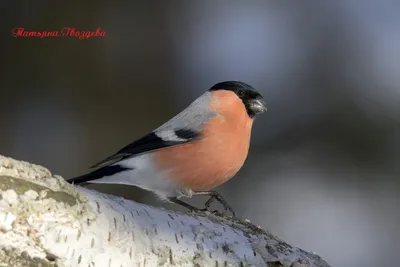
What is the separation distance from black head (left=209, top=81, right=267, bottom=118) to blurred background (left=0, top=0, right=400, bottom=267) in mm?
1252

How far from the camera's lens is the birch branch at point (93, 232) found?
96 centimetres

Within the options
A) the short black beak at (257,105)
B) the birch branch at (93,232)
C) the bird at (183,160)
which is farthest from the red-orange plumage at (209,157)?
the birch branch at (93,232)

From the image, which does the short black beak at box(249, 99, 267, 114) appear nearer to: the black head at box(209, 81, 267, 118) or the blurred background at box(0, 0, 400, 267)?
the black head at box(209, 81, 267, 118)

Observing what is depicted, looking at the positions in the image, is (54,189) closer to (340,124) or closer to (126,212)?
(126,212)

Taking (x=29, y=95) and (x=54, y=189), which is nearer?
(x=54, y=189)

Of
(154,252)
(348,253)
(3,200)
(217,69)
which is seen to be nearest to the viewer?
(3,200)

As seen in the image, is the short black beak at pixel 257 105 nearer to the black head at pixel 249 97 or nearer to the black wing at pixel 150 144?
the black head at pixel 249 97

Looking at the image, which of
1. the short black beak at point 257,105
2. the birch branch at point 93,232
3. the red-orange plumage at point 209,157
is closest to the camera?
the birch branch at point 93,232

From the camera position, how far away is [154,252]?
110 cm

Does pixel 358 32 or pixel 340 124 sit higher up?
pixel 358 32

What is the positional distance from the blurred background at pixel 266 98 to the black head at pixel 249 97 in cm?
125

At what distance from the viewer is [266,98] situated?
376 centimetres

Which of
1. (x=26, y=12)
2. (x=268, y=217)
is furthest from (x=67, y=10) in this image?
(x=268, y=217)

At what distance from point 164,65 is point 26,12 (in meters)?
0.84
